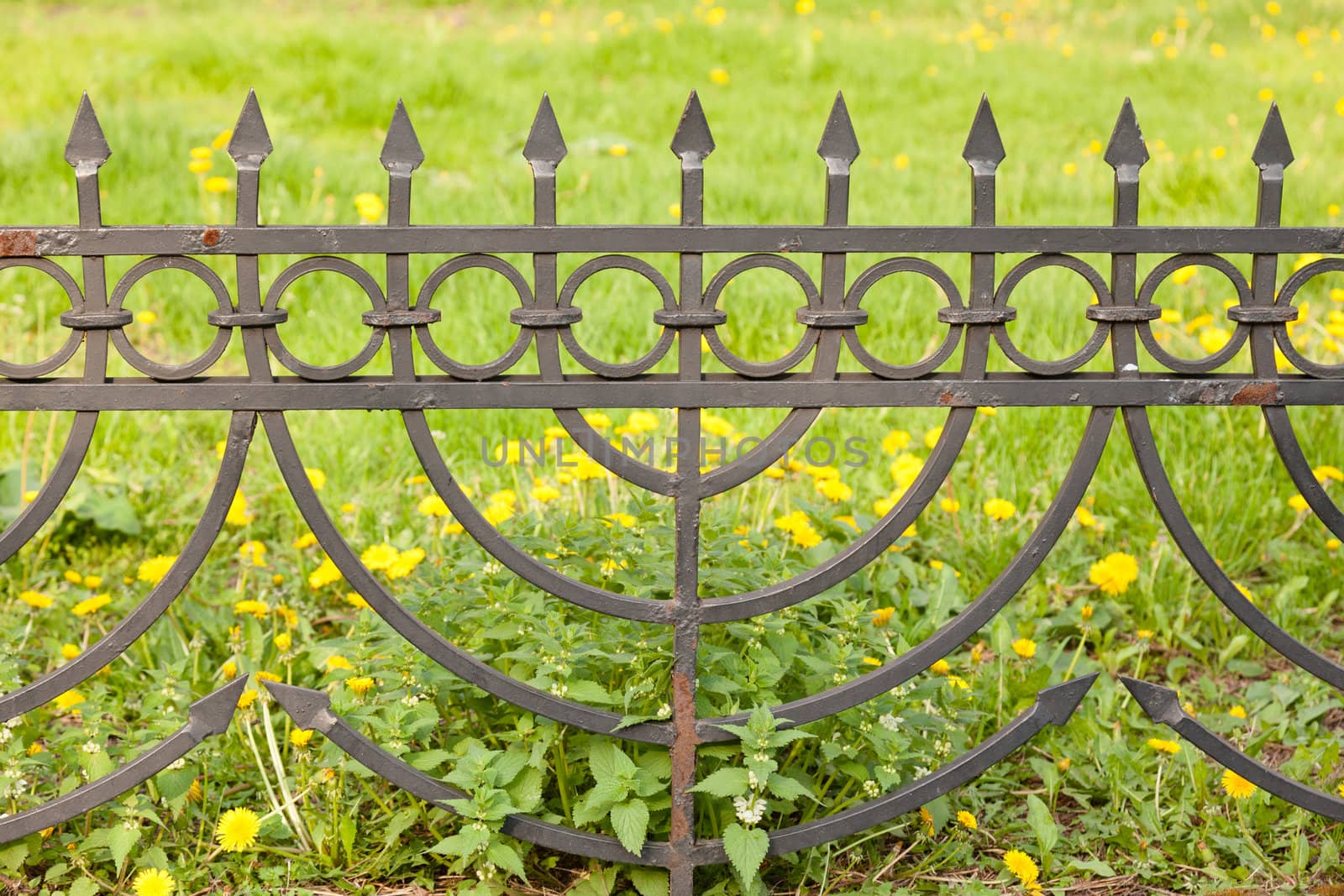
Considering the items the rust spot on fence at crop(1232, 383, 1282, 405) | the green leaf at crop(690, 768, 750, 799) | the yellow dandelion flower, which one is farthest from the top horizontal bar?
the yellow dandelion flower

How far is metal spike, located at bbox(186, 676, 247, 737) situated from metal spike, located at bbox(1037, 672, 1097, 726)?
3.85 feet

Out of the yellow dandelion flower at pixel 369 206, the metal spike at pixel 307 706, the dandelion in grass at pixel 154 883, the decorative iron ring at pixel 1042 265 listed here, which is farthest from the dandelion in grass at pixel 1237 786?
the yellow dandelion flower at pixel 369 206

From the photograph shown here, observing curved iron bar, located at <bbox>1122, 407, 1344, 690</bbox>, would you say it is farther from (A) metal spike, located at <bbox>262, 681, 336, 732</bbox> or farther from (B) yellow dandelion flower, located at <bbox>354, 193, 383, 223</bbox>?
(B) yellow dandelion flower, located at <bbox>354, 193, 383, 223</bbox>

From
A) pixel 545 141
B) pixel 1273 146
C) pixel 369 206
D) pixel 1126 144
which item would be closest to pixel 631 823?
pixel 545 141

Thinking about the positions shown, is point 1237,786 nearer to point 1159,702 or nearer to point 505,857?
point 1159,702

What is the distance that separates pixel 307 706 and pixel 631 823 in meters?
0.49

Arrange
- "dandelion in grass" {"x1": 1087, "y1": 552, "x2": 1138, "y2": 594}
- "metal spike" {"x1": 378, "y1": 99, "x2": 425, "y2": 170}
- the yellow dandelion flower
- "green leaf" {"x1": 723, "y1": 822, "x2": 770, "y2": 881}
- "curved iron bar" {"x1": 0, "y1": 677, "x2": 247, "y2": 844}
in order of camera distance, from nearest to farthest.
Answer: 1. "metal spike" {"x1": 378, "y1": 99, "x2": 425, "y2": 170}
2. "green leaf" {"x1": 723, "y1": 822, "x2": 770, "y2": 881}
3. "curved iron bar" {"x1": 0, "y1": 677, "x2": 247, "y2": 844}
4. "dandelion in grass" {"x1": 1087, "y1": 552, "x2": 1138, "y2": 594}
5. the yellow dandelion flower

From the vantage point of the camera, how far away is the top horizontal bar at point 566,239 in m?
1.58

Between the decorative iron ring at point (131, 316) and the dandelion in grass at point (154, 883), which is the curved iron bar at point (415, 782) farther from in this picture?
the decorative iron ring at point (131, 316)

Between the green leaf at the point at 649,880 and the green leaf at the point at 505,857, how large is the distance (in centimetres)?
19

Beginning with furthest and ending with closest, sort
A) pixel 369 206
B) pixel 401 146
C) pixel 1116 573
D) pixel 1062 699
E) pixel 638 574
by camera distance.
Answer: pixel 369 206, pixel 1116 573, pixel 638 574, pixel 1062 699, pixel 401 146

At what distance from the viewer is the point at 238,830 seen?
5.90 ft

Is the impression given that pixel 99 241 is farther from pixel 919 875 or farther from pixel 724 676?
pixel 919 875

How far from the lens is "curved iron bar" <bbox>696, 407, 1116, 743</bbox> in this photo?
1.72 metres
